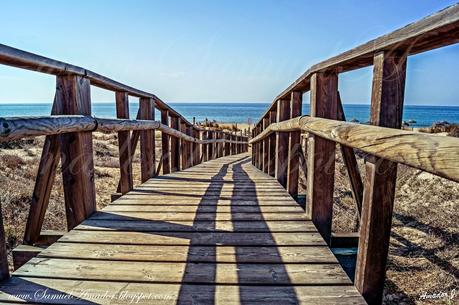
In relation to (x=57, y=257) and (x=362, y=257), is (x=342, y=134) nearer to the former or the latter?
(x=362, y=257)

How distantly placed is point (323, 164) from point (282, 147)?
169 cm

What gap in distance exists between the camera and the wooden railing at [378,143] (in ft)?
3.19

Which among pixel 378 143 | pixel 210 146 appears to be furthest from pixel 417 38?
pixel 210 146

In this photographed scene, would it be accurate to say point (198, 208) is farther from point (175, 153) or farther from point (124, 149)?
point (175, 153)

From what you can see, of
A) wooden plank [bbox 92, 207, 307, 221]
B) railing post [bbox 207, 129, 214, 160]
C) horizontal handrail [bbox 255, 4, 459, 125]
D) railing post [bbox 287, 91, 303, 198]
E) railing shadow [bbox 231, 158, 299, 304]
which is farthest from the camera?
railing post [bbox 207, 129, 214, 160]

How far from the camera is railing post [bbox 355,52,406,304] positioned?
4.51 feet

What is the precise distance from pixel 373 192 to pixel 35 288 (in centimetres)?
166

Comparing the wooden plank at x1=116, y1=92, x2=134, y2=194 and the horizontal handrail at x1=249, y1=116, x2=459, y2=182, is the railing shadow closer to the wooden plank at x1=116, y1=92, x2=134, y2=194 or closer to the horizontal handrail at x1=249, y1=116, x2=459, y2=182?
the horizontal handrail at x1=249, y1=116, x2=459, y2=182

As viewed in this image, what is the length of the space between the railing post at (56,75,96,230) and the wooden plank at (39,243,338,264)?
452 millimetres

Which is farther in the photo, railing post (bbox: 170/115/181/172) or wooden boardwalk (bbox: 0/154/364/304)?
railing post (bbox: 170/115/181/172)

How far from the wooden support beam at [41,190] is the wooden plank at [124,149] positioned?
4.06 feet

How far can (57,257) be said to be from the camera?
184 cm

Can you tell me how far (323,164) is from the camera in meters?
2.39

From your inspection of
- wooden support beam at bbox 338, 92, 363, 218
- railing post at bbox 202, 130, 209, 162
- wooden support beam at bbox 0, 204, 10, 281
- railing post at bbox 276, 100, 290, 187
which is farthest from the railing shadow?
railing post at bbox 202, 130, 209, 162
